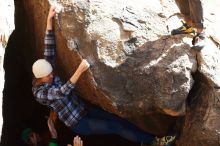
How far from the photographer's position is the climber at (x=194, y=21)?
5.77 metres

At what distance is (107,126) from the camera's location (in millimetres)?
6359

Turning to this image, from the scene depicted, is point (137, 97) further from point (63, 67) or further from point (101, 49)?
point (63, 67)

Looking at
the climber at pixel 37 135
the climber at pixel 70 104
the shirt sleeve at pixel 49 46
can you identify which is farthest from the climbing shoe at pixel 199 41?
the climber at pixel 37 135

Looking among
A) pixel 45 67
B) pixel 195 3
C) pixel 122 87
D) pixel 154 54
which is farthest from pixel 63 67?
pixel 195 3

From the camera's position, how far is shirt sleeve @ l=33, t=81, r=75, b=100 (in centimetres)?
565

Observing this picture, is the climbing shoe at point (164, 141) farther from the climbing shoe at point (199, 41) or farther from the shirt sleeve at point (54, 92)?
the shirt sleeve at point (54, 92)

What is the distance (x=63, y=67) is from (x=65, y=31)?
0.76m

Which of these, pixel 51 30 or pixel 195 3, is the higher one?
pixel 195 3

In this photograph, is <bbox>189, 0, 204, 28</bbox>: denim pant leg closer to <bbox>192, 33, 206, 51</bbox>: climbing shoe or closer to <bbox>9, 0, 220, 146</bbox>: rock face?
<bbox>192, 33, 206, 51</bbox>: climbing shoe

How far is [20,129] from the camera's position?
7152 mm

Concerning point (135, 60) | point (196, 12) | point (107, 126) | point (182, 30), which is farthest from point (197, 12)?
point (107, 126)

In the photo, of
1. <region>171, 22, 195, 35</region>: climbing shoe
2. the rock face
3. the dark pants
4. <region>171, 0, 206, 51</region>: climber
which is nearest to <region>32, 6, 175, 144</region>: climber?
the rock face

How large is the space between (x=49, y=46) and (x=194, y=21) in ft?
7.53

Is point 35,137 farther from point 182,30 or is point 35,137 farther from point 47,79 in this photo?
point 182,30
